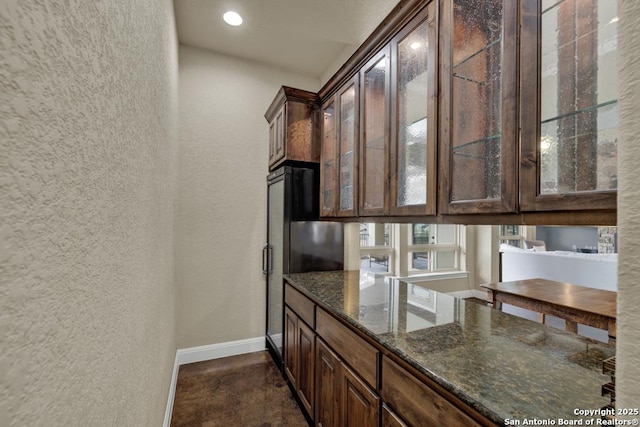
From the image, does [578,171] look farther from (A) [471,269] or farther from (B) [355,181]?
(A) [471,269]

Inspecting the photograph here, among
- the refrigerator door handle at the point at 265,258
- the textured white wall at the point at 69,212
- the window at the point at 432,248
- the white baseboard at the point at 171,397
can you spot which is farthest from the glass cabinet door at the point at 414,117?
the window at the point at 432,248

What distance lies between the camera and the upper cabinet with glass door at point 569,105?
31.4 inches

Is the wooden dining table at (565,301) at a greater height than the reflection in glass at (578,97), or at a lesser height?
lesser

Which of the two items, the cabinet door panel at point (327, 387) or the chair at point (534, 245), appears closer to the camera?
the cabinet door panel at point (327, 387)

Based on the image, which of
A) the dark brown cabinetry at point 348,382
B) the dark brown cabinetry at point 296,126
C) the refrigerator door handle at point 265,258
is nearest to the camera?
the dark brown cabinetry at point 348,382

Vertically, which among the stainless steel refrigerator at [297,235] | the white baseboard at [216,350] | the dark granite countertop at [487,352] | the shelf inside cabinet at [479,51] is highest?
the shelf inside cabinet at [479,51]

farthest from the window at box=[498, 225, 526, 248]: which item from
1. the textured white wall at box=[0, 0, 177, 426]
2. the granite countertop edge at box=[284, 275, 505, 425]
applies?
the textured white wall at box=[0, 0, 177, 426]

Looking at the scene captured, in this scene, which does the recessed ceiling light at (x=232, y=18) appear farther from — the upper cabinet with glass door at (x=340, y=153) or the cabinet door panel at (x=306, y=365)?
the cabinet door panel at (x=306, y=365)

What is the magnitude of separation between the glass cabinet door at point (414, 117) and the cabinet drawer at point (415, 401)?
75cm

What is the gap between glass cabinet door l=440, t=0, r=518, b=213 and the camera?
1017mm

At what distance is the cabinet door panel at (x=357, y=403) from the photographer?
46.8 inches

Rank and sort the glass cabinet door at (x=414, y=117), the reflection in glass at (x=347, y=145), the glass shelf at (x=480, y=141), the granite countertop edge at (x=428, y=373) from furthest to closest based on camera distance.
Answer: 1. the reflection in glass at (x=347, y=145)
2. the glass cabinet door at (x=414, y=117)
3. the glass shelf at (x=480, y=141)
4. the granite countertop edge at (x=428, y=373)

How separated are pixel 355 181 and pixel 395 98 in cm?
64

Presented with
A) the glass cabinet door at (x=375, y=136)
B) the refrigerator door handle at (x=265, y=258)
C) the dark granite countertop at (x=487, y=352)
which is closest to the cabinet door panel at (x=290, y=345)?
the dark granite countertop at (x=487, y=352)
